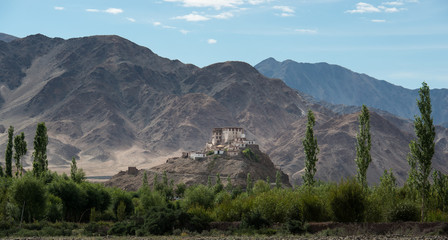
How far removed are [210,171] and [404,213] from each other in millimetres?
98570

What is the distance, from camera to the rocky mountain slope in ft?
442

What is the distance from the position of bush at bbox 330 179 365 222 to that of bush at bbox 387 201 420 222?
2559 millimetres

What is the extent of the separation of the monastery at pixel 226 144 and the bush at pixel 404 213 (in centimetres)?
10252

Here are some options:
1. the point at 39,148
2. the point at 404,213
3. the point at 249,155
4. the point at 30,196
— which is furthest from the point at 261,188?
the point at 249,155

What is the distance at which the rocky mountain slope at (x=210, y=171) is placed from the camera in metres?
135

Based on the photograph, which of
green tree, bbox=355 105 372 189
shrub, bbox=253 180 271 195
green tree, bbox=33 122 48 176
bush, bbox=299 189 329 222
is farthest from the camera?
shrub, bbox=253 180 271 195

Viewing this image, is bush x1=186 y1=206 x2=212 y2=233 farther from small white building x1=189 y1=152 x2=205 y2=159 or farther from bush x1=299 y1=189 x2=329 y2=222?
small white building x1=189 y1=152 x2=205 y2=159

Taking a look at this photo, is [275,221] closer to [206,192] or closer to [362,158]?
[362,158]

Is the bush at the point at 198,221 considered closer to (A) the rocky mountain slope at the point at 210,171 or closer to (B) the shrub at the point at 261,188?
(B) the shrub at the point at 261,188

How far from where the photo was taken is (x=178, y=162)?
151375mm

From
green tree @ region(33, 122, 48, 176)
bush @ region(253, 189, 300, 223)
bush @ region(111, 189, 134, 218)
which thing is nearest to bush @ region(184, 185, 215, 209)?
bush @ region(111, 189, 134, 218)

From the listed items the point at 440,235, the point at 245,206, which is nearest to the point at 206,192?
the point at 245,206

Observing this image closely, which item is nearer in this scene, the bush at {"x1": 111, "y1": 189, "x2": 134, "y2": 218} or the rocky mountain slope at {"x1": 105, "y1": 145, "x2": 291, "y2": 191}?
the bush at {"x1": 111, "y1": 189, "x2": 134, "y2": 218}

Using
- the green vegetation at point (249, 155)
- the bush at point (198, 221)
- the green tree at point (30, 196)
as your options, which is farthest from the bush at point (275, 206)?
the green vegetation at point (249, 155)
